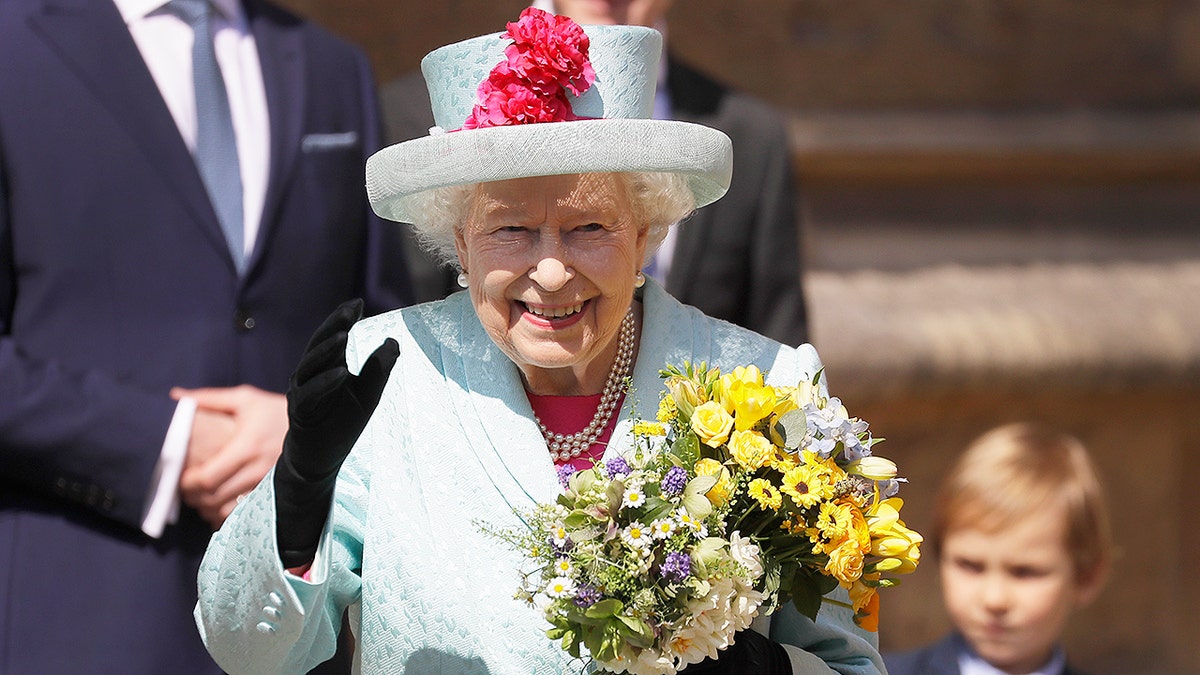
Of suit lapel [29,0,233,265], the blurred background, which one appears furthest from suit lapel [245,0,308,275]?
the blurred background

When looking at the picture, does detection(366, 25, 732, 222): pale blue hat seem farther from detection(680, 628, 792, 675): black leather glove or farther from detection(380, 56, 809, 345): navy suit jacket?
detection(380, 56, 809, 345): navy suit jacket

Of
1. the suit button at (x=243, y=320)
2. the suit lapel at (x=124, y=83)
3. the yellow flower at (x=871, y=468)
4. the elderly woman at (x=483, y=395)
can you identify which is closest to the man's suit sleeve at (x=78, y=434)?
the suit button at (x=243, y=320)

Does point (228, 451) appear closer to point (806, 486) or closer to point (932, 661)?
point (806, 486)

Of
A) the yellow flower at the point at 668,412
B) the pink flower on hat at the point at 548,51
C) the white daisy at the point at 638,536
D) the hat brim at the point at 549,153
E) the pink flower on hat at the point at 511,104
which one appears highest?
the pink flower on hat at the point at 548,51

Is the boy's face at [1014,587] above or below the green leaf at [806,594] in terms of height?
below

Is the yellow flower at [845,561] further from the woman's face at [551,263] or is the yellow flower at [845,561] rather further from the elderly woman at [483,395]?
the woman's face at [551,263]

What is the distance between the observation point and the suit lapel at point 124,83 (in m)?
3.09

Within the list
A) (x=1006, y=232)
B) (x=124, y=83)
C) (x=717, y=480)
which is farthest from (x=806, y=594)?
(x=1006, y=232)

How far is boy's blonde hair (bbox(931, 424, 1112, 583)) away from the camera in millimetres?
3682

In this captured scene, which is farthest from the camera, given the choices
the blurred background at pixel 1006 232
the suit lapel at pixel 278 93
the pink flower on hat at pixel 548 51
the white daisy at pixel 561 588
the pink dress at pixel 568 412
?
the blurred background at pixel 1006 232

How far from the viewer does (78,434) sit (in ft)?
9.66

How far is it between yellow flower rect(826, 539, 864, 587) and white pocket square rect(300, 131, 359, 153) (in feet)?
4.81

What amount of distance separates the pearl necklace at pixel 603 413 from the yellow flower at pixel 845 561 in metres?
0.49

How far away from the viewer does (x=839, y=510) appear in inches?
88.3
